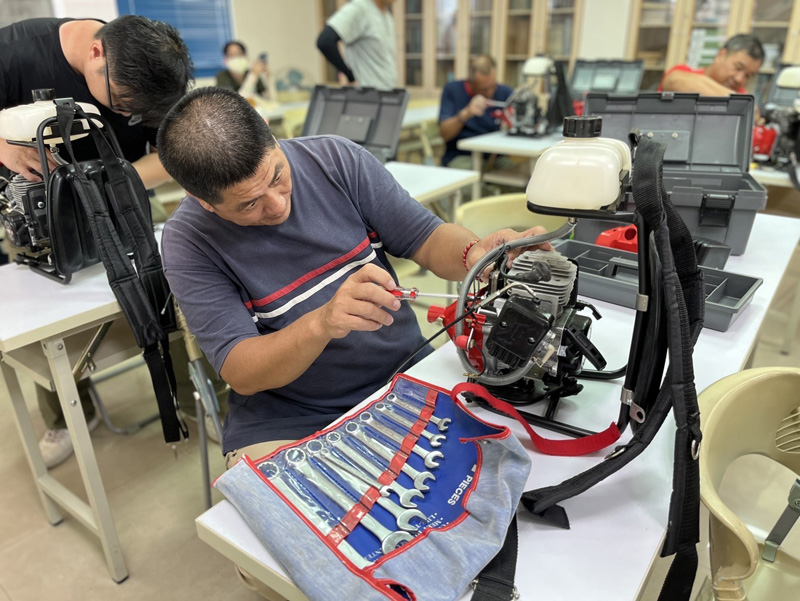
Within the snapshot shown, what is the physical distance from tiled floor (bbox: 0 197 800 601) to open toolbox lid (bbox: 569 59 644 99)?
311 centimetres

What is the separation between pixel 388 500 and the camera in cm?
75

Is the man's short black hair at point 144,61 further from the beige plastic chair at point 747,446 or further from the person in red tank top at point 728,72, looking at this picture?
the person in red tank top at point 728,72

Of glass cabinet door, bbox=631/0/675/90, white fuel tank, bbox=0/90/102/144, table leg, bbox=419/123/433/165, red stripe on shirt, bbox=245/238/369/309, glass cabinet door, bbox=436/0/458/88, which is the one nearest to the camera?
red stripe on shirt, bbox=245/238/369/309

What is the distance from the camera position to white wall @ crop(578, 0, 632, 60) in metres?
4.70

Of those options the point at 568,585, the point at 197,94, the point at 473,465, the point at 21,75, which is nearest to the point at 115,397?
the point at 21,75

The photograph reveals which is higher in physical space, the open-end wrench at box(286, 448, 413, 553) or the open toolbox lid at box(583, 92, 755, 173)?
the open toolbox lid at box(583, 92, 755, 173)

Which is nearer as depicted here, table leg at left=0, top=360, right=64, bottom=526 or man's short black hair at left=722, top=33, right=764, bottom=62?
table leg at left=0, top=360, right=64, bottom=526

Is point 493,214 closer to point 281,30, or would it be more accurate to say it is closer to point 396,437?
point 396,437

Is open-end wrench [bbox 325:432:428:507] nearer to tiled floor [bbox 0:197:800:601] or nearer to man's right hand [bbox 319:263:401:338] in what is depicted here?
man's right hand [bbox 319:263:401:338]

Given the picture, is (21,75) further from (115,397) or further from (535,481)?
(535,481)

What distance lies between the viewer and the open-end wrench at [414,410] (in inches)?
35.1

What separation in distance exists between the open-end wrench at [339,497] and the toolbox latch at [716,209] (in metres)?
1.23

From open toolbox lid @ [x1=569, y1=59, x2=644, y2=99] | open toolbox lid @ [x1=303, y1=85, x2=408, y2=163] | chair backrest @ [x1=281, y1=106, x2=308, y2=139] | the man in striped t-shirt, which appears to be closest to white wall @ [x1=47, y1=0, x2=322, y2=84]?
chair backrest @ [x1=281, y1=106, x2=308, y2=139]

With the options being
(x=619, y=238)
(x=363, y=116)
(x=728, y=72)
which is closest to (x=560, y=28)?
(x=728, y=72)
